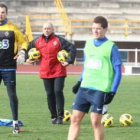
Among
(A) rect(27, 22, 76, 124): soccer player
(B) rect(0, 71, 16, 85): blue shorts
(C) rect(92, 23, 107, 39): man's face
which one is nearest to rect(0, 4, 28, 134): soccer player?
(B) rect(0, 71, 16, 85): blue shorts

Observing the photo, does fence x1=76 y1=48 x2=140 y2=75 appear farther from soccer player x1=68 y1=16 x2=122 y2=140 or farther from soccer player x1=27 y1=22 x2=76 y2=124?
soccer player x1=68 y1=16 x2=122 y2=140

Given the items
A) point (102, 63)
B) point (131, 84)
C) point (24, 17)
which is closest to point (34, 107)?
point (102, 63)

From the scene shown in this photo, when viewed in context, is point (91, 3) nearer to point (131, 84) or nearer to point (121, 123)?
point (131, 84)

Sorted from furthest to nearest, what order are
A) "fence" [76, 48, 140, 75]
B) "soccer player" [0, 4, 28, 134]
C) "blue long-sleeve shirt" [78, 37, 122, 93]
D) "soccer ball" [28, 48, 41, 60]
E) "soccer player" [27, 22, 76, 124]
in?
"fence" [76, 48, 140, 75]
"soccer player" [27, 22, 76, 124]
"soccer ball" [28, 48, 41, 60]
"soccer player" [0, 4, 28, 134]
"blue long-sleeve shirt" [78, 37, 122, 93]

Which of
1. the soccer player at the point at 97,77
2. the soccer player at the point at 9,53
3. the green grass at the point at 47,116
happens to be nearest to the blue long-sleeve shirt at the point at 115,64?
the soccer player at the point at 97,77

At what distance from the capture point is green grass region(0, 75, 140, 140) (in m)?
9.96

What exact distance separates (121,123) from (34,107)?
10.9 ft

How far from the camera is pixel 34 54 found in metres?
11.5

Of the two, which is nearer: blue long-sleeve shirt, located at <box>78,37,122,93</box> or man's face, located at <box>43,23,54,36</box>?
blue long-sleeve shirt, located at <box>78,37,122,93</box>

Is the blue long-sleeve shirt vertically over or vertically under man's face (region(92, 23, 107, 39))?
under

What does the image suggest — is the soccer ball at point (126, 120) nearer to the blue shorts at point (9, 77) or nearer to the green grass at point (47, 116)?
the green grass at point (47, 116)

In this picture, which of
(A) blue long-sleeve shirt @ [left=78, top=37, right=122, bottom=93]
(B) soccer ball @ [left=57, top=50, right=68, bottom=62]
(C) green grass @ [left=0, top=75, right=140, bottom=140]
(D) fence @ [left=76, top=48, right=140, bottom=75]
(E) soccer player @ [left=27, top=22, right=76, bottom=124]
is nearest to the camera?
(A) blue long-sleeve shirt @ [left=78, top=37, right=122, bottom=93]

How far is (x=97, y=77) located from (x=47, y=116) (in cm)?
452

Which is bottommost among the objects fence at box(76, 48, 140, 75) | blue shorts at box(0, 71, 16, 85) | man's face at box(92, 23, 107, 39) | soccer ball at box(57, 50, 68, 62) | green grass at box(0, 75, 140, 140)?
fence at box(76, 48, 140, 75)
